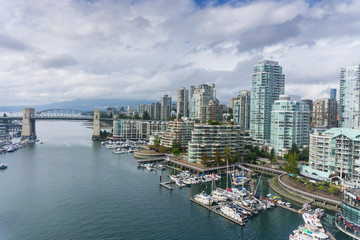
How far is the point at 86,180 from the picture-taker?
126 feet

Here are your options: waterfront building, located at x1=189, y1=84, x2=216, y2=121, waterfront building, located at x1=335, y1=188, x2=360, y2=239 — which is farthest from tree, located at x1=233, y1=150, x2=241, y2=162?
waterfront building, located at x1=189, y1=84, x2=216, y2=121

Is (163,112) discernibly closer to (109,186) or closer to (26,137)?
(26,137)

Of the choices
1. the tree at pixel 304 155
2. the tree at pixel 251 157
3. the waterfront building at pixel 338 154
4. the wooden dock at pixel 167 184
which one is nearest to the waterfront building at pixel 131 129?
the tree at pixel 251 157

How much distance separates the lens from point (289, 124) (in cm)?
5266

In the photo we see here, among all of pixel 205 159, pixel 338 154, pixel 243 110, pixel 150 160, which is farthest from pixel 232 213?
pixel 243 110

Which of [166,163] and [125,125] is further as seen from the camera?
[125,125]

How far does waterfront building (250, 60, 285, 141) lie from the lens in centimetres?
6619

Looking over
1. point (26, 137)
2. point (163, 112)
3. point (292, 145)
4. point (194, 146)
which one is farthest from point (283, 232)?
point (163, 112)

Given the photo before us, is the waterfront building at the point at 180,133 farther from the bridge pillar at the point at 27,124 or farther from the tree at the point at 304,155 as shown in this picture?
the bridge pillar at the point at 27,124

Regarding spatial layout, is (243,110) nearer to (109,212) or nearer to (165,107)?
(165,107)

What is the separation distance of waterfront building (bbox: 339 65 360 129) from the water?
38358mm

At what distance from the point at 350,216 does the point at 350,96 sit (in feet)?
164

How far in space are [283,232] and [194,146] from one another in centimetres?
2639

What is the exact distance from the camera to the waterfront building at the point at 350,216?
21844 mm
